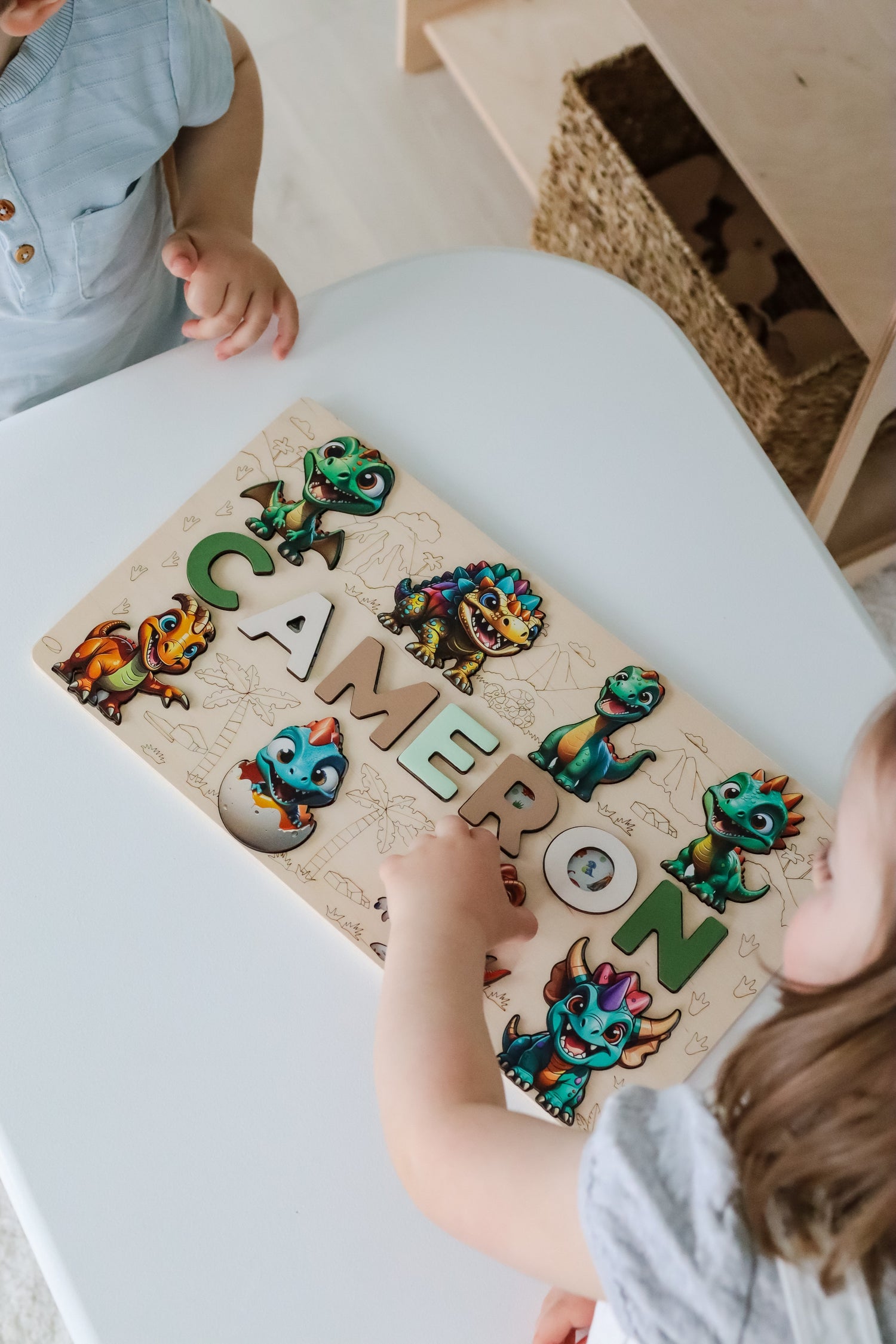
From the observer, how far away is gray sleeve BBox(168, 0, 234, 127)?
683 mm

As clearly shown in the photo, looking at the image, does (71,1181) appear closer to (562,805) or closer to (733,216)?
(562,805)

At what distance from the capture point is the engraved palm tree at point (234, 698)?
571 millimetres

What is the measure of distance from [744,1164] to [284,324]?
0.54 meters

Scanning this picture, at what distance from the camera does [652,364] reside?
69cm

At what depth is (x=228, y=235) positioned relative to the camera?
732 mm

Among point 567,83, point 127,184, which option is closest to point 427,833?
point 127,184

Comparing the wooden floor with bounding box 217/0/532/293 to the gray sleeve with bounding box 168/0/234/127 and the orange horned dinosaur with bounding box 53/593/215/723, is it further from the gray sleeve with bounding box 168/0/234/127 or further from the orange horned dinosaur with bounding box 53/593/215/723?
the orange horned dinosaur with bounding box 53/593/215/723

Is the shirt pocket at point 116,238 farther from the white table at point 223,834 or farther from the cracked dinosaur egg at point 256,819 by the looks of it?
the cracked dinosaur egg at point 256,819

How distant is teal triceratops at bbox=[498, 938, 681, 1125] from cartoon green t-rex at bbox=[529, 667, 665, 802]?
93 millimetres

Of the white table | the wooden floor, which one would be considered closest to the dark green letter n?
the white table

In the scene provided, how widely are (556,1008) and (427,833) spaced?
106mm

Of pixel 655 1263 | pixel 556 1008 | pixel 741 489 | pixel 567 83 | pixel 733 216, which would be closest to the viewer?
pixel 655 1263

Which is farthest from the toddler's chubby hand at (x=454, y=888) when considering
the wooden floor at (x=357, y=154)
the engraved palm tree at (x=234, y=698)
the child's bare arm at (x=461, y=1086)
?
the wooden floor at (x=357, y=154)

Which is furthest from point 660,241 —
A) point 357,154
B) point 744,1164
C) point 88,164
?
point 744,1164
